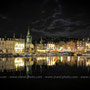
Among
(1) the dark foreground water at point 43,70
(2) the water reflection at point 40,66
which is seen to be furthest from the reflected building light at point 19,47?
(1) the dark foreground water at point 43,70

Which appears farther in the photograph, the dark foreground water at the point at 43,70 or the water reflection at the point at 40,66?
the water reflection at the point at 40,66

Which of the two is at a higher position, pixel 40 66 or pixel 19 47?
pixel 19 47

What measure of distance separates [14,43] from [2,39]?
9255 mm

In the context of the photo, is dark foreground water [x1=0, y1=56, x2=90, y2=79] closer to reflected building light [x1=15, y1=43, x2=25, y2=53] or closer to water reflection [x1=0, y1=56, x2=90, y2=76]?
water reflection [x1=0, y1=56, x2=90, y2=76]

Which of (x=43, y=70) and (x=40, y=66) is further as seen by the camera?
(x=40, y=66)

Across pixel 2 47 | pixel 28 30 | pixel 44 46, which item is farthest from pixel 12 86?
pixel 44 46

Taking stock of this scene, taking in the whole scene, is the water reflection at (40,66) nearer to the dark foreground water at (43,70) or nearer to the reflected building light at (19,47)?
the dark foreground water at (43,70)

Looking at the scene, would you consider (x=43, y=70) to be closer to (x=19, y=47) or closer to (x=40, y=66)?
(x=40, y=66)

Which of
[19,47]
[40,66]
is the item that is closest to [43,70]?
[40,66]

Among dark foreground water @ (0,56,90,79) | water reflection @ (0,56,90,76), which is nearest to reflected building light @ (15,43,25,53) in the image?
water reflection @ (0,56,90,76)

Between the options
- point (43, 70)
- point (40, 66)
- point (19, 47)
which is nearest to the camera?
point (43, 70)

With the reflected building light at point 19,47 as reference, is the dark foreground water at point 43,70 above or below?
below

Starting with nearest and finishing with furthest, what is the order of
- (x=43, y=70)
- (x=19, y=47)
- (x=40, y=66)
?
(x=43, y=70)
(x=40, y=66)
(x=19, y=47)

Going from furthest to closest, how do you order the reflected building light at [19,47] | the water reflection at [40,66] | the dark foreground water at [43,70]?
1. the reflected building light at [19,47]
2. the water reflection at [40,66]
3. the dark foreground water at [43,70]
